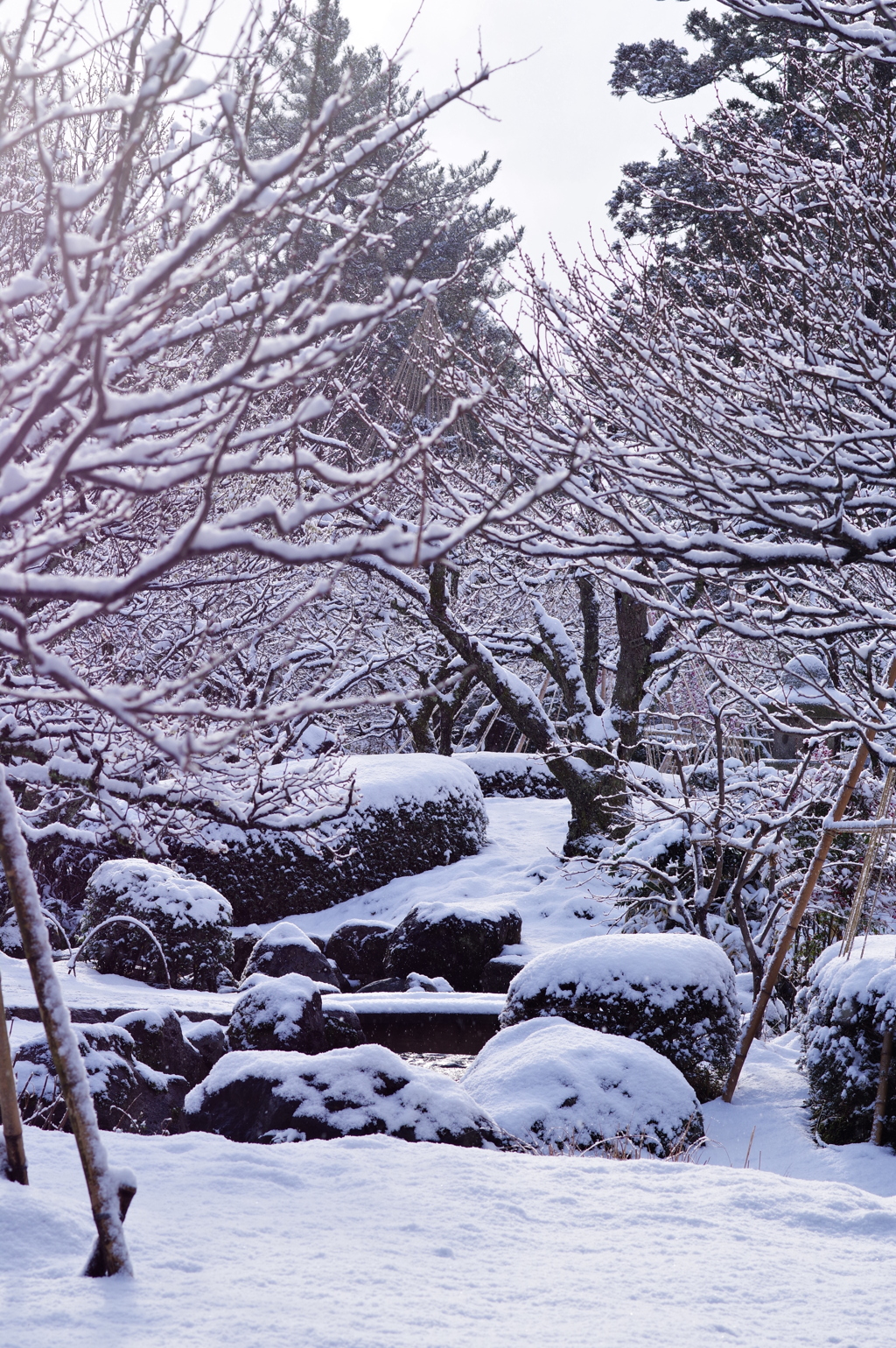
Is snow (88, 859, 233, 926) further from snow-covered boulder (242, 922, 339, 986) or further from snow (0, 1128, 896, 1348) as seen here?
snow (0, 1128, 896, 1348)

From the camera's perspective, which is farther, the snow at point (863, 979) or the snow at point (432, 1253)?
the snow at point (863, 979)

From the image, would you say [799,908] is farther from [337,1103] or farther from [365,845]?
[365,845]

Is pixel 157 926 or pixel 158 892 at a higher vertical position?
pixel 158 892

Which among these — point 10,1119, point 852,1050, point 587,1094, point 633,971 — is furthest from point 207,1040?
point 10,1119

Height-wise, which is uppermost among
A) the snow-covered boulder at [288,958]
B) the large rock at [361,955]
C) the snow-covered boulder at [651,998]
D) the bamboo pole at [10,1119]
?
the bamboo pole at [10,1119]

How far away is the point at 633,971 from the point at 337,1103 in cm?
258

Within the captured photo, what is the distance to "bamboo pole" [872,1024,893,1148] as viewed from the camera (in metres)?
5.83

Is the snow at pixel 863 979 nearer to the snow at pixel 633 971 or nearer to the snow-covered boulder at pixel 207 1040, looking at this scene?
the snow at pixel 633 971

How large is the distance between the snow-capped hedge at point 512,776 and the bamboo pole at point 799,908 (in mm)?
10711

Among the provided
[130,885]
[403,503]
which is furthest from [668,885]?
[403,503]

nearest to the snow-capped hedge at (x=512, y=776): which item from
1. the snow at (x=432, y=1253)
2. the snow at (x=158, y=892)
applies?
the snow at (x=158, y=892)

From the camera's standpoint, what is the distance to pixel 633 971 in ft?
21.6

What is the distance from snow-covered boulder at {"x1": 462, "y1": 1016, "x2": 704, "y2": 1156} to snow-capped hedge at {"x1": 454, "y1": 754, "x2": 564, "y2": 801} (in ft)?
38.1

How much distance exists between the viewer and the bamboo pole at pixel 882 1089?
5828mm
